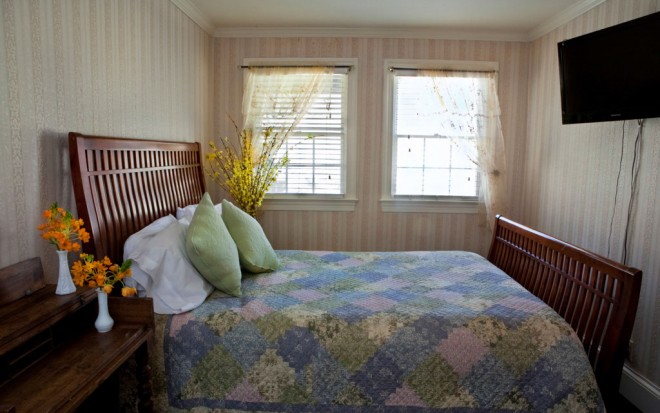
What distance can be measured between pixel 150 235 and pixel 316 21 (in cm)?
245

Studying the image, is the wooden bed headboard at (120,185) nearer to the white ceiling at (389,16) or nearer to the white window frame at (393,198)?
the white ceiling at (389,16)

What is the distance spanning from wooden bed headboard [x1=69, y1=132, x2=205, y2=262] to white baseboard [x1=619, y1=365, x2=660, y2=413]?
10.0ft

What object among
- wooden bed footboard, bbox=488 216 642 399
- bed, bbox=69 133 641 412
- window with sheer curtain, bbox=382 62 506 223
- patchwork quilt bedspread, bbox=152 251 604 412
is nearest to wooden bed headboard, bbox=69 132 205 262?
bed, bbox=69 133 641 412

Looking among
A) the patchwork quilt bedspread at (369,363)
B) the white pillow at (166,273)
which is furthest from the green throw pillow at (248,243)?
the patchwork quilt bedspread at (369,363)

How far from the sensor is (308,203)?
4031mm

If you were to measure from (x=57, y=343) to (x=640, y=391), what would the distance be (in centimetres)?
306

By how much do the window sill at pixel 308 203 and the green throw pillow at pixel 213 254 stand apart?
176cm

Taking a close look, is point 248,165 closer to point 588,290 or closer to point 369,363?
point 369,363

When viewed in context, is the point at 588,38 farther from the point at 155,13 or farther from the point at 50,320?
the point at 50,320

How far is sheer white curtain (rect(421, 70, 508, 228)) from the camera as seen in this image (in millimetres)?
3850

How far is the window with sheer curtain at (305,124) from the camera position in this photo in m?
3.88

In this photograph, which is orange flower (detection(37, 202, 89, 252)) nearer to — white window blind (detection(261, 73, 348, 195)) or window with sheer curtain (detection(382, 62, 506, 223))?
→ white window blind (detection(261, 73, 348, 195))

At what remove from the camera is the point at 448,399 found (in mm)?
1808

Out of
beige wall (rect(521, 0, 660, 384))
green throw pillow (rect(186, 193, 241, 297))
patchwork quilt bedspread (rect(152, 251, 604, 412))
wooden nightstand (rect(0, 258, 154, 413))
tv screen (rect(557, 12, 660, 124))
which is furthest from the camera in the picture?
beige wall (rect(521, 0, 660, 384))
